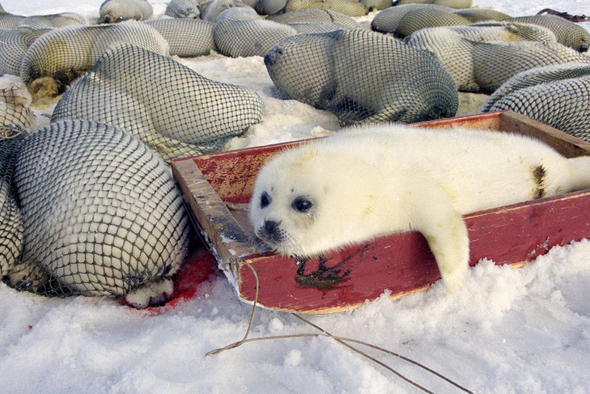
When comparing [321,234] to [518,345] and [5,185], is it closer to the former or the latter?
[518,345]

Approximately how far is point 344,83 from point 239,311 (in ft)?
8.46

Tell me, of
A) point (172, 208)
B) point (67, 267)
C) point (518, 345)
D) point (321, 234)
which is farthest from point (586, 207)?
point (67, 267)

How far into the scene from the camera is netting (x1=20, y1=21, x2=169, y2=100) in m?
4.54

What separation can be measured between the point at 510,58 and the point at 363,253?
3504mm

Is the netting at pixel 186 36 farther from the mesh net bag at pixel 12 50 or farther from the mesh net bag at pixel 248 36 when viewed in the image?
the mesh net bag at pixel 12 50

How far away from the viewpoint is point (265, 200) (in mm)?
1797

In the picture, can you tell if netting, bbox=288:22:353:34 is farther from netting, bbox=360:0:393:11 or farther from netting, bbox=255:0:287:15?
netting, bbox=360:0:393:11

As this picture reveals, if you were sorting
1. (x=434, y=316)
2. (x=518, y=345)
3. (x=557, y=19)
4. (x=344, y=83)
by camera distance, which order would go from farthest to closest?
(x=557, y=19), (x=344, y=83), (x=434, y=316), (x=518, y=345)

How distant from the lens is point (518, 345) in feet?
5.51

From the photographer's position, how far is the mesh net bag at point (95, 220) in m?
1.92

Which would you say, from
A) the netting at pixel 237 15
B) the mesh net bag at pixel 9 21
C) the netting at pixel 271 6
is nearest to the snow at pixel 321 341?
the netting at pixel 237 15

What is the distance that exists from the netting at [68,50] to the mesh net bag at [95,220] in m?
2.72

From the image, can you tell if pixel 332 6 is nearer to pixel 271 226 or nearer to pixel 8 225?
pixel 8 225

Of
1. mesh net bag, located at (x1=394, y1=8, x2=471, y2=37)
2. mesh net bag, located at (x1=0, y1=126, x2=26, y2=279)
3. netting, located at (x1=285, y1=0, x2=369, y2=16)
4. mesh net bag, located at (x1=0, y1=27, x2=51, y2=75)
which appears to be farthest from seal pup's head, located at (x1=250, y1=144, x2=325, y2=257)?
netting, located at (x1=285, y1=0, x2=369, y2=16)
